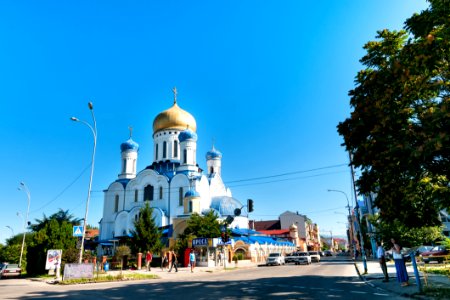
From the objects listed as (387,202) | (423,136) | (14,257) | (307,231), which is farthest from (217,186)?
(307,231)

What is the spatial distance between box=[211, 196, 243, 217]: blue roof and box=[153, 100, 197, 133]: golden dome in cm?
1333

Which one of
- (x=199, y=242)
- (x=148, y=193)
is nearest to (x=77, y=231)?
(x=199, y=242)

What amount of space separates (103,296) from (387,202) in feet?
35.0

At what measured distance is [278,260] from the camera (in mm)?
35031

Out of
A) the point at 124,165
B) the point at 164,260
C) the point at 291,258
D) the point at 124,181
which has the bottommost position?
the point at 291,258

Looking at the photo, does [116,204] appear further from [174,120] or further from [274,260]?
[274,260]

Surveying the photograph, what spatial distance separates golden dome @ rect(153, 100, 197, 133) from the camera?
54.0 metres

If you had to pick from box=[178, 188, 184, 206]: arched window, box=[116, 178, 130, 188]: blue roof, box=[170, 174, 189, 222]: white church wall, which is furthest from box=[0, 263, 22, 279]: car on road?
box=[116, 178, 130, 188]: blue roof

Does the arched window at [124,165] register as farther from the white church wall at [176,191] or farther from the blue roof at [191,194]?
the blue roof at [191,194]

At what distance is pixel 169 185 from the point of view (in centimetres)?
4853

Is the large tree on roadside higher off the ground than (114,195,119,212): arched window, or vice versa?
(114,195,119,212): arched window

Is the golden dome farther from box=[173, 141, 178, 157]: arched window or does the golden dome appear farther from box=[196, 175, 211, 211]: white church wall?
box=[196, 175, 211, 211]: white church wall

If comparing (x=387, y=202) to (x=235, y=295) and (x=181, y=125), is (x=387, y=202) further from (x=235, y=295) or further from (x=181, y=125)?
(x=181, y=125)

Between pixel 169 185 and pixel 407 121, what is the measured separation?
135 feet
